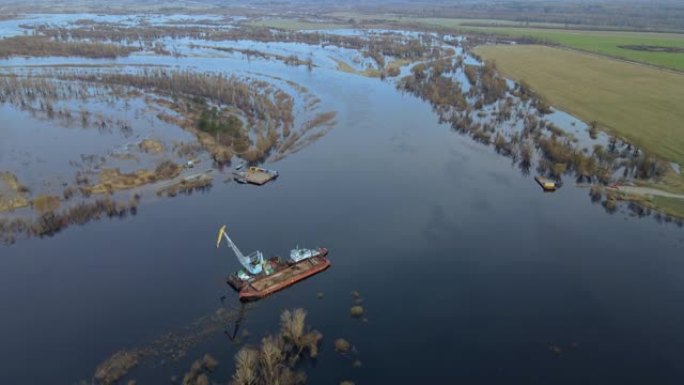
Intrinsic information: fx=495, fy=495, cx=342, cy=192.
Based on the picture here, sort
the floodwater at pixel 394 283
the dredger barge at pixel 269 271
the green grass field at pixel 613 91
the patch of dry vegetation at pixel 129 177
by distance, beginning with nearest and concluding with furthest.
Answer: the floodwater at pixel 394 283, the dredger barge at pixel 269 271, the patch of dry vegetation at pixel 129 177, the green grass field at pixel 613 91

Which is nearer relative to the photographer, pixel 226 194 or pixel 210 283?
pixel 210 283

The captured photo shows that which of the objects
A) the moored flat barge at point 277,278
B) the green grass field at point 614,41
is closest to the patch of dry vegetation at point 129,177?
the moored flat barge at point 277,278

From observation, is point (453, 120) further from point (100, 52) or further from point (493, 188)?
point (100, 52)

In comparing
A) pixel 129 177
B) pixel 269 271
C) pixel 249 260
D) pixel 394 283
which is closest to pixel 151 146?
pixel 129 177

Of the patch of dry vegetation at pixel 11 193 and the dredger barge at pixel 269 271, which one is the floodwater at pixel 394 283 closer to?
the dredger barge at pixel 269 271

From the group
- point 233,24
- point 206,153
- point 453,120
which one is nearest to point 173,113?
point 206,153


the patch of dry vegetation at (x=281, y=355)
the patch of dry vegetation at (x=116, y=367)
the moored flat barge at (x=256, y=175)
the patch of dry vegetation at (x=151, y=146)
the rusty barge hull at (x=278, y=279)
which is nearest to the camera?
the patch of dry vegetation at (x=281, y=355)

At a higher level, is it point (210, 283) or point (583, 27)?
point (583, 27)
